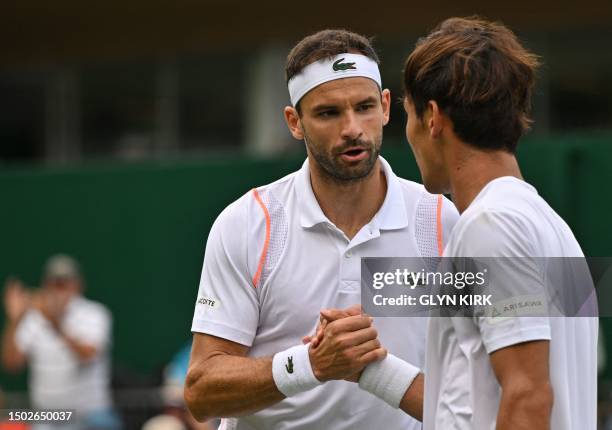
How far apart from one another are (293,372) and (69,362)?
6.75 meters

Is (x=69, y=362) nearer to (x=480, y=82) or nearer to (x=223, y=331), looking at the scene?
(x=223, y=331)

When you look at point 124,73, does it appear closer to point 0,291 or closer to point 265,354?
point 0,291

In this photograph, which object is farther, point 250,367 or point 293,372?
point 250,367

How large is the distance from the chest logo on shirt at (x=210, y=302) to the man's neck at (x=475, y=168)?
4.36 feet

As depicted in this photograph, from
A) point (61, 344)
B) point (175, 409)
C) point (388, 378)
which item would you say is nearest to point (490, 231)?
point (388, 378)

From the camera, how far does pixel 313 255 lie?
14.9 ft

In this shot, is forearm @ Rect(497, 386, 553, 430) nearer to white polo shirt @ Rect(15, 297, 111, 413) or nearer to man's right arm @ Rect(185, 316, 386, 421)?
man's right arm @ Rect(185, 316, 386, 421)

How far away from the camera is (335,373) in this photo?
407cm

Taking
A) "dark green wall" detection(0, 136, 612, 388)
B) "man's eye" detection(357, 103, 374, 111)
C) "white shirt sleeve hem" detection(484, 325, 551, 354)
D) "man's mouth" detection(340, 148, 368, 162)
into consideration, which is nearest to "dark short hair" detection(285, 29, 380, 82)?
"man's eye" detection(357, 103, 374, 111)

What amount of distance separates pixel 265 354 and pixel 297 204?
59 centimetres

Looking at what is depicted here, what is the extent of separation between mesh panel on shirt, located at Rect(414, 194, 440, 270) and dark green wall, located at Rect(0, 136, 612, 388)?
5993 millimetres

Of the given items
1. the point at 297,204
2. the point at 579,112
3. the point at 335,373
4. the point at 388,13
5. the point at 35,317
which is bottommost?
the point at 335,373

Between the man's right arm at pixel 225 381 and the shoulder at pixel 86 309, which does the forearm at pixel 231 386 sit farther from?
the shoulder at pixel 86 309

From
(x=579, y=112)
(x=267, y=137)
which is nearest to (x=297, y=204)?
(x=579, y=112)
